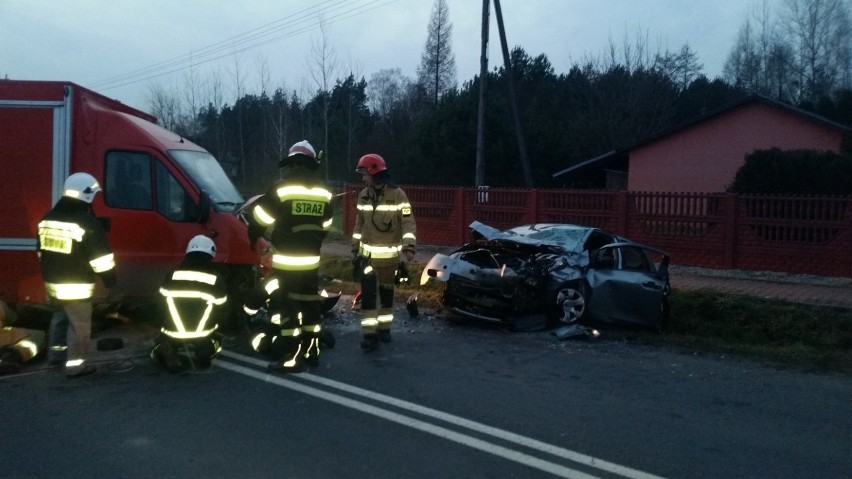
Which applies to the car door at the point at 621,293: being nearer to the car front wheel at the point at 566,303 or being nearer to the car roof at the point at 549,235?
the car front wheel at the point at 566,303

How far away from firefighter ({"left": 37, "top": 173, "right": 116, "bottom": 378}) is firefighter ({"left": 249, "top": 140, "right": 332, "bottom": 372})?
1387 millimetres

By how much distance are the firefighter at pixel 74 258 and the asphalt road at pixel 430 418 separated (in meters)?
0.46

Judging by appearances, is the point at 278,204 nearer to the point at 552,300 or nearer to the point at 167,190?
the point at 167,190

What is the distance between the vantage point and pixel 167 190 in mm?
8453

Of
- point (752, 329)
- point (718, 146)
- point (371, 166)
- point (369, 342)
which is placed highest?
point (718, 146)

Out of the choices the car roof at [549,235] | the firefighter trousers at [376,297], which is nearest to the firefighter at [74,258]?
the firefighter trousers at [376,297]

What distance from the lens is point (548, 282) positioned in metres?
9.40

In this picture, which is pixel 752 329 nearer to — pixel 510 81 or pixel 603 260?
pixel 603 260

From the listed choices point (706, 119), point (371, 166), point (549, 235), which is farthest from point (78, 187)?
point (706, 119)

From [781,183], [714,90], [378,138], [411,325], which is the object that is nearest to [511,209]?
[781,183]

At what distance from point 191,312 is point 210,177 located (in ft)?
8.35

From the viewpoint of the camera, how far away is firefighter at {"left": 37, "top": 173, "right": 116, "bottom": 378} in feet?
22.1

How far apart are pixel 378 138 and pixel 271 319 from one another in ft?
122

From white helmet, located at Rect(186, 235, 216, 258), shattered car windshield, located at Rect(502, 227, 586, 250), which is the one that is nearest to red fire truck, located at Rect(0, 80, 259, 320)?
white helmet, located at Rect(186, 235, 216, 258)
